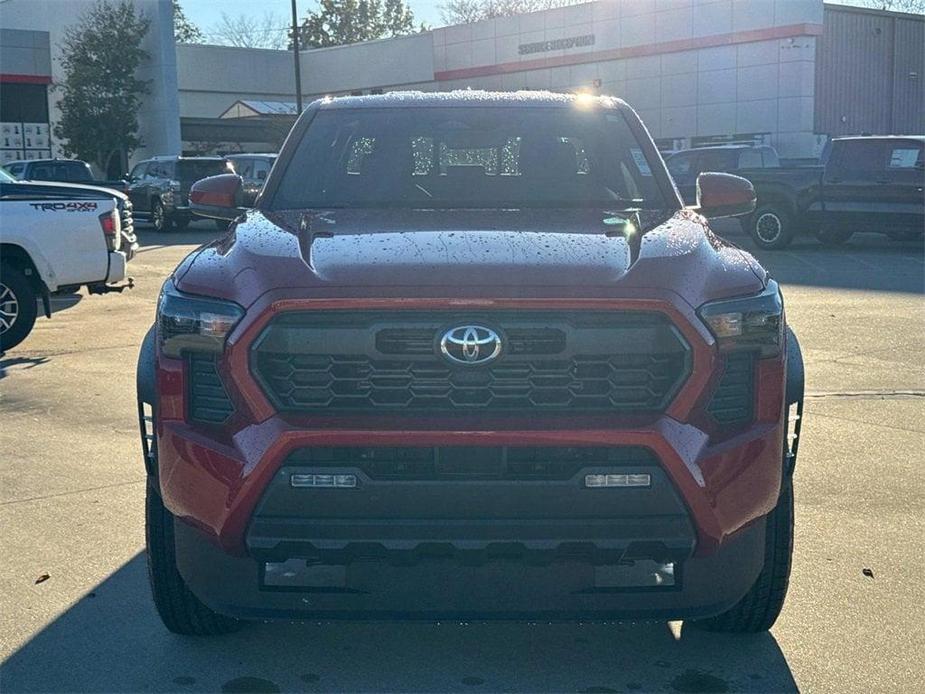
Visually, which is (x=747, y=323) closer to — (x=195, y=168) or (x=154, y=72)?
(x=195, y=168)

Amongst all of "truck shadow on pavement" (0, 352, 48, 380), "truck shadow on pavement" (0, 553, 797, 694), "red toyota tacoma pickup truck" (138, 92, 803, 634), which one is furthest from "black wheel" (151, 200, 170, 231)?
"red toyota tacoma pickup truck" (138, 92, 803, 634)

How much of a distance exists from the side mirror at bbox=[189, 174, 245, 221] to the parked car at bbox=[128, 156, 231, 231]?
21780mm

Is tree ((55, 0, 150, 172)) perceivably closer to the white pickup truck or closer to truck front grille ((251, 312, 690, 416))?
the white pickup truck

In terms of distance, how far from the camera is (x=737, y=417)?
3.34 meters

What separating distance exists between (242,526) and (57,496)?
9.31 ft

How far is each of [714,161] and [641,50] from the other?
18267 millimetres

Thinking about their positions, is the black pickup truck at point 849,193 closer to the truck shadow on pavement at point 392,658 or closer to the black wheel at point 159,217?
the black wheel at point 159,217

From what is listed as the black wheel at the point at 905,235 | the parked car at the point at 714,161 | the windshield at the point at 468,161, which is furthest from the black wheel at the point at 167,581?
the parked car at the point at 714,161

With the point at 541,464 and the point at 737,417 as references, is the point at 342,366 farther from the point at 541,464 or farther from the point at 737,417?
the point at 737,417

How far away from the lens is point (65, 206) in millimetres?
10297

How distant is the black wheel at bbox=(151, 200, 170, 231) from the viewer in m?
27.4

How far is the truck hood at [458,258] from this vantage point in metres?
3.31

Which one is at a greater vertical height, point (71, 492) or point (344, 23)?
point (344, 23)

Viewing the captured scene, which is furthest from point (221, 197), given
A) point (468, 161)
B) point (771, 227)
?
point (771, 227)
